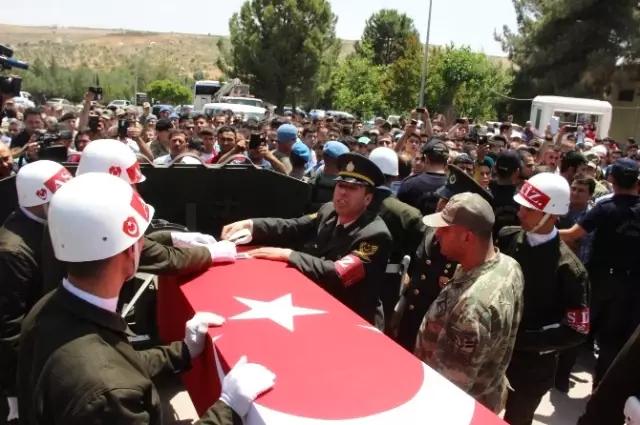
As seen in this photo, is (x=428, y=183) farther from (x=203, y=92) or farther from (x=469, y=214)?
(x=203, y=92)

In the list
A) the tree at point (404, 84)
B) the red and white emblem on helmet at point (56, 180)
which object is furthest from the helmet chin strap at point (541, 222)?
the tree at point (404, 84)

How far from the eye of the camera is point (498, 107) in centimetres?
3378

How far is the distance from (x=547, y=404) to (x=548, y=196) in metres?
2.35

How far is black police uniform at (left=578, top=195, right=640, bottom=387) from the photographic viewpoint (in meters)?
4.39

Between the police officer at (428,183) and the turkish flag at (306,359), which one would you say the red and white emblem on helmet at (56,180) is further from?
the police officer at (428,183)

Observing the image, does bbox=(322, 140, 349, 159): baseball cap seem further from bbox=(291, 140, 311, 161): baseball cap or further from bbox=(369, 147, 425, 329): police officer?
bbox=(369, 147, 425, 329): police officer

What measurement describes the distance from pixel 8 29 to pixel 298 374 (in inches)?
6421

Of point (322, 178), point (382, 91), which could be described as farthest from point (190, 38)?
point (322, 178)

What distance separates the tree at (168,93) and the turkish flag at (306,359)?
50328mm

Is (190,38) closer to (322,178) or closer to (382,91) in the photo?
(382,91)

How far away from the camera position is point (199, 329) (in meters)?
2.20

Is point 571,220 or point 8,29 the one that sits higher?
point 8,29

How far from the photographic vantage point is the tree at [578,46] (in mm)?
31047

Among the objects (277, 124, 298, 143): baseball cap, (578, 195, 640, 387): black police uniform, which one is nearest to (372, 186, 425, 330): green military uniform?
(578, 195, 640, 387): black police uniform
